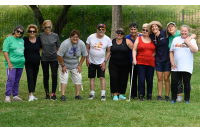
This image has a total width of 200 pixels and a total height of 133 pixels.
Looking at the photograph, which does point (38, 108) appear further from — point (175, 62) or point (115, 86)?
point (175, 62)

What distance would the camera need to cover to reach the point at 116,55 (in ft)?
24.8

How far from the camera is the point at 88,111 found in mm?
6242

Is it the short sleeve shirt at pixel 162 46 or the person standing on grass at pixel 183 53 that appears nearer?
the person standing on grass at pixel 183 53

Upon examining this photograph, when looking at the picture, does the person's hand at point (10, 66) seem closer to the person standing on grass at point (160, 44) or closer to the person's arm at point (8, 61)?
the person's arm at point (8, 61)

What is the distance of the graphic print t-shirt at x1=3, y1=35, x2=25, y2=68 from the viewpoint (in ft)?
23.7

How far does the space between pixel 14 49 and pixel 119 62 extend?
8.40 ft

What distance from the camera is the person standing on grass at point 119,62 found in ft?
24.7

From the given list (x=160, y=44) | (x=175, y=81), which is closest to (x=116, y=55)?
(x=160, y=44)

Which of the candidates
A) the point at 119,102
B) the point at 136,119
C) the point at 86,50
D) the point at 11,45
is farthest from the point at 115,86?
the point at 11,45

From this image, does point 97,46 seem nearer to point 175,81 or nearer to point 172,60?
point 172,60

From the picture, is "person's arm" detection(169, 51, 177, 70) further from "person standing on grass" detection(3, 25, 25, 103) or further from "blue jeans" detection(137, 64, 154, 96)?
"person standing on grass" detection(3, 25, 25, 103)

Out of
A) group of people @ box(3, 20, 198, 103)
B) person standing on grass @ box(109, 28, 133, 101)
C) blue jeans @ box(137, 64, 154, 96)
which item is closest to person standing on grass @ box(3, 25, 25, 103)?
group of people @ box(3, 20, 198, 103)

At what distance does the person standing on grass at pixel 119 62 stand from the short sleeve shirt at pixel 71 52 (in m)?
0.74

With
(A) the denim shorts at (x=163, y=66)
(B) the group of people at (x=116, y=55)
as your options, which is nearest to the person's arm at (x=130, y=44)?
(B) the group of people at (x=116, y=55)
